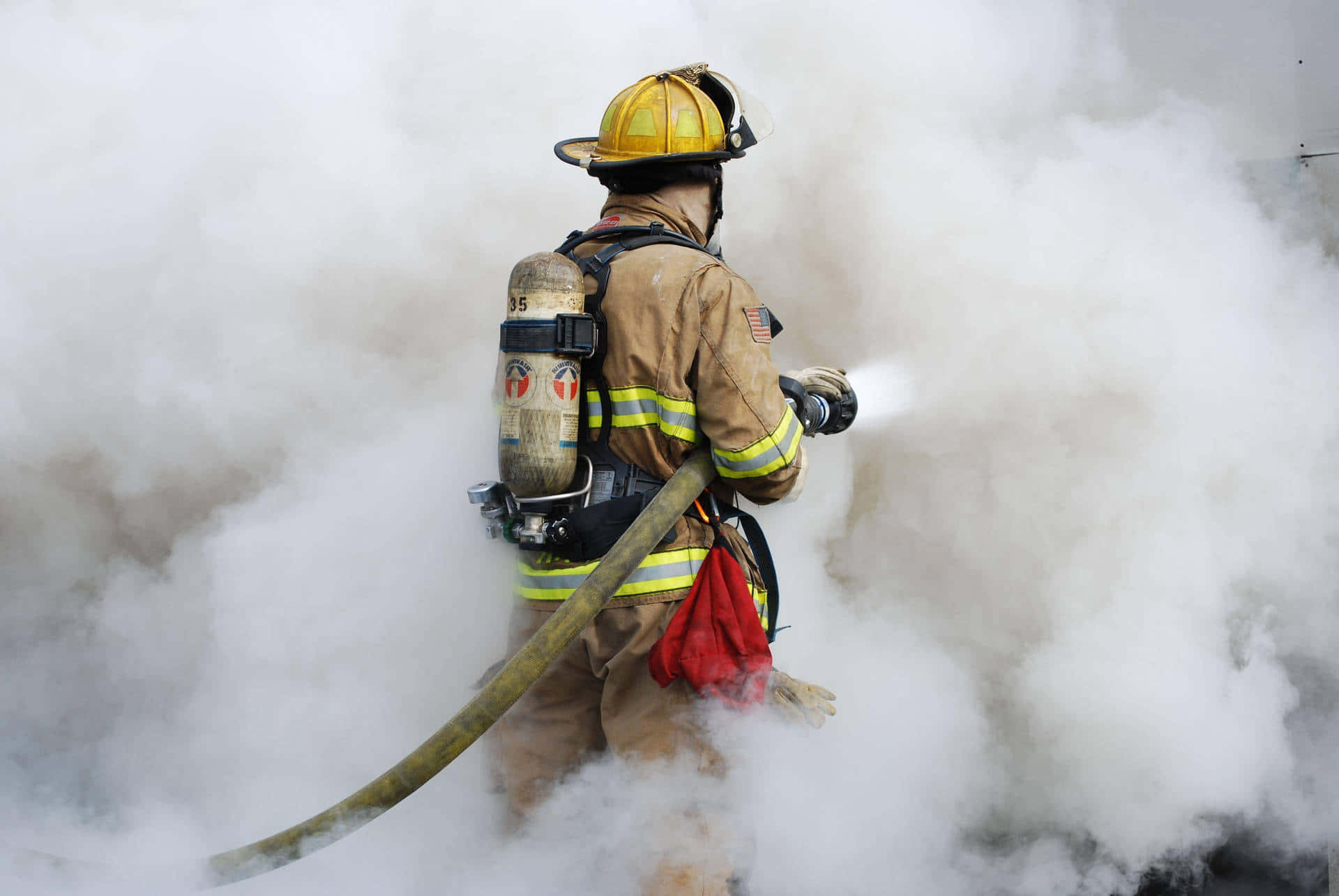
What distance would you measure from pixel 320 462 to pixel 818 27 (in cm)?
284

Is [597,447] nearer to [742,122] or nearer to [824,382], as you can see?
[824,382]

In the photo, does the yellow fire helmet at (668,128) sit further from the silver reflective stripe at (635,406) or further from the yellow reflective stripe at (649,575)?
the yellow reflective stripe at (649,575)

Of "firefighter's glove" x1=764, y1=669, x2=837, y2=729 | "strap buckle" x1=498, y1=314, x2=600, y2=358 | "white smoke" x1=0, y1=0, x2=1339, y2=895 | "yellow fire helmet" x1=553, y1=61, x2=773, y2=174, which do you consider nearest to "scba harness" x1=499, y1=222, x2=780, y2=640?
"strap buckle" x1=498, y1=314, x2=600, y2=358

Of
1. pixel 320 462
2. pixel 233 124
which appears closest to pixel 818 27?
pixel 233 124

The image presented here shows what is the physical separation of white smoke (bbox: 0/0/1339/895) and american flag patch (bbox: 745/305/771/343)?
5.02ft

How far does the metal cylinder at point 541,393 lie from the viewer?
2582 millimetres

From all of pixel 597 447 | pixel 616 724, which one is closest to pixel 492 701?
pixel 616 724

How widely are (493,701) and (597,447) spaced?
0.71 metres

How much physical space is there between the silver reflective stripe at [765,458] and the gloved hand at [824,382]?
1.43 ft

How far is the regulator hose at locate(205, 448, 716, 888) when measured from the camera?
2520 mm

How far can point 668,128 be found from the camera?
2.87 meters

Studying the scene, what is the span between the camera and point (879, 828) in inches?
141

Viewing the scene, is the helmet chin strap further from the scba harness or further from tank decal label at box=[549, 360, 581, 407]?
tank decal label at box=[549, 360, 581, 407]

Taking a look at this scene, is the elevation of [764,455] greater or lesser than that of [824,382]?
lesser
